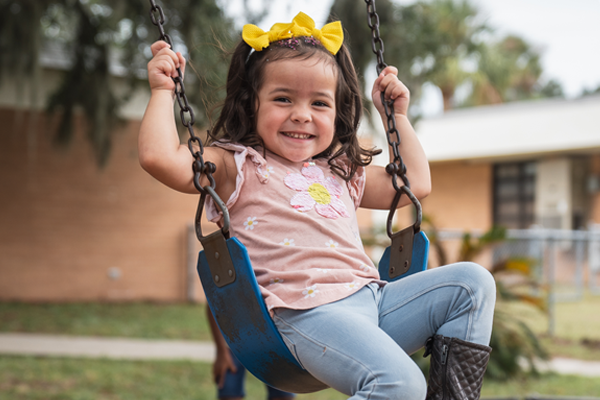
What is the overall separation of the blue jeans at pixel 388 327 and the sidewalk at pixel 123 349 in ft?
14.9

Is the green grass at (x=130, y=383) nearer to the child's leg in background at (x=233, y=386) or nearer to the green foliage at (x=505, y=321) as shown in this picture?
the green foliage at (x=505, y=321)

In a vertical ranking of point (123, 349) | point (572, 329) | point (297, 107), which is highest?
point (297, 107)

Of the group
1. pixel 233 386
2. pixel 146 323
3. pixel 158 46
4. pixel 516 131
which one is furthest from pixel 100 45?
pixel 516 131

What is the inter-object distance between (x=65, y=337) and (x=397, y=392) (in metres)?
6.04

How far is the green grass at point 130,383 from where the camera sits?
4.55 m

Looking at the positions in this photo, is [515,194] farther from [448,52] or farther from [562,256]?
[448,52]

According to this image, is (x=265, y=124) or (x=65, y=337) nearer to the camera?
(x=265, y=124)

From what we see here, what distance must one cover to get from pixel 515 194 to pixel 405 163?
15.0m

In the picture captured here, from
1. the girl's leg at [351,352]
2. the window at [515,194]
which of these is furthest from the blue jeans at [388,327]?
the window at [515,194]

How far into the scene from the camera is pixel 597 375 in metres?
5.84

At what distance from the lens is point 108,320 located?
311 inches

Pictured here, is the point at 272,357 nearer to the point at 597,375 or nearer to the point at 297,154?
the point at 297,154

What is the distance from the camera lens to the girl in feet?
5.08

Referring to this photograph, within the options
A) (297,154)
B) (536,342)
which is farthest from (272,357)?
(536,342)
